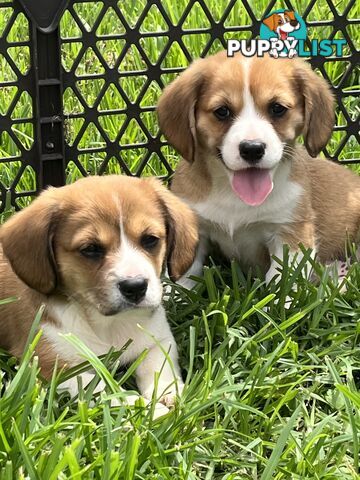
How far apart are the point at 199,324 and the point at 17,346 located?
0.65 metres

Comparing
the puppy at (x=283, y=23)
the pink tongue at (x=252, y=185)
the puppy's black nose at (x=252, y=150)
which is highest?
the puppy at (x=283, y=23)

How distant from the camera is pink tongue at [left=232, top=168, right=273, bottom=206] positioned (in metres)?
3.98

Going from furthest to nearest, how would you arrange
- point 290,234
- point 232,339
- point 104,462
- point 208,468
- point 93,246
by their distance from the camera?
point 290,234 < point 232,339 < point 93,246 < point 208,468 < point 104,462

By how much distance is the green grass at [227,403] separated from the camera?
9.39ft

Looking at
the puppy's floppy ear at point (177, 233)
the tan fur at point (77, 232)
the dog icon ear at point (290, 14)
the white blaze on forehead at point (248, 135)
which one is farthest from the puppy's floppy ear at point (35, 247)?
the dog icon ear at point (290, 14)

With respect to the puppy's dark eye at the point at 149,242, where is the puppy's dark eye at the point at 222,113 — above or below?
above

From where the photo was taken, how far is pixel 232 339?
11.7ft

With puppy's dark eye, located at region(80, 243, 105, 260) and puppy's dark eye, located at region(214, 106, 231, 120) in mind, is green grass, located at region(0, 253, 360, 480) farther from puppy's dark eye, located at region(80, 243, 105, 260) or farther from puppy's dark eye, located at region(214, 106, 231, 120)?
puppy's dark eye, located at region(214, 106, 231, 120)

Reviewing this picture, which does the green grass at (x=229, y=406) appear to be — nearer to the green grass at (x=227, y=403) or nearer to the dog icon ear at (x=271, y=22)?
the green grass at (x=227, y=403)

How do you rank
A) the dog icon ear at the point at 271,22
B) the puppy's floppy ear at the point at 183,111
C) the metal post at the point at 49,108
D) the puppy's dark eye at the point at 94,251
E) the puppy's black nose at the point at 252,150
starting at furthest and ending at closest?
the dog icon ear at the point at 271,22
the metal post at the point at 49,108
the puppy's floppy ear at the point at 183,111
the puppy's black nose at the point at 252,150
the puppy's dark eye at the point at 94,251

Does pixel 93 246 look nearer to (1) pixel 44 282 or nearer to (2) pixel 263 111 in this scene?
(1) pixel 44 282

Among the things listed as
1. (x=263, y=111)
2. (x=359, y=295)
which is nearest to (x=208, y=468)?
(x=359, y=295)

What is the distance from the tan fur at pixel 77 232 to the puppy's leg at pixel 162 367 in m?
0.25

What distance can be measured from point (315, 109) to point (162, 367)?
1.30m
